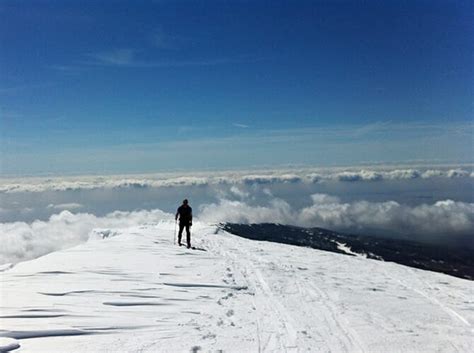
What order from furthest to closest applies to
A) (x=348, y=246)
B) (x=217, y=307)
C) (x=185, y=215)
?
(x=348, y=246), (x=185, y=215), (x=217, y=307)

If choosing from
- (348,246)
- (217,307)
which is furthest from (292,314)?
(348,246)

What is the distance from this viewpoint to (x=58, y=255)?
17.5 m

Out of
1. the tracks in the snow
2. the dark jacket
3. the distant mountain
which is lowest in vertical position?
the distant mountain

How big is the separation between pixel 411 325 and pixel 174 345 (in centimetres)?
684

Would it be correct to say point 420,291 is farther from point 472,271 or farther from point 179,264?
point 472,271

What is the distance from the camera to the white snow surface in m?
8.43

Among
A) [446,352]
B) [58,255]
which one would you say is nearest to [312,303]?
[446,352]

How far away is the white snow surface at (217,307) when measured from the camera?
27.7ft

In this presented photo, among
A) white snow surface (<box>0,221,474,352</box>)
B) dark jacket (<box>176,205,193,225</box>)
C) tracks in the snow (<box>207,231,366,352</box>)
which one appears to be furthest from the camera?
dark jacket (<box>176,205,193,225</box>)

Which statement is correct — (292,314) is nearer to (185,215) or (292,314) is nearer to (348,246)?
(185,215)

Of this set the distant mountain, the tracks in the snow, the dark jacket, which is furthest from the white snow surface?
the distant mountain

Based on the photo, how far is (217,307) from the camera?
11164 millimetres

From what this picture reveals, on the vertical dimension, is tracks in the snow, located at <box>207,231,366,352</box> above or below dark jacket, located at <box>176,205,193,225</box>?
below

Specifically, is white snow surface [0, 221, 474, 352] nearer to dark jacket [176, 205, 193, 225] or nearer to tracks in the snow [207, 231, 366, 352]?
tracks in the snow [207, 231, 366, 352]
